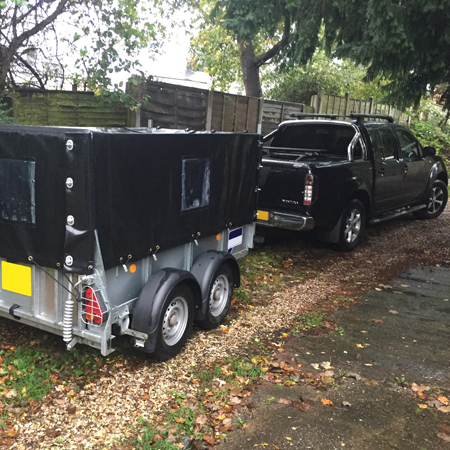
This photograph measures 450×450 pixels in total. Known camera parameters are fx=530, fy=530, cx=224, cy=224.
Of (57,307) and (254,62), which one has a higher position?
(254,62)

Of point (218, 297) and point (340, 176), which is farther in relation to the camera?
point (340, 176)

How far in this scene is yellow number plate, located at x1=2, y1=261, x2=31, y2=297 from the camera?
4.27m

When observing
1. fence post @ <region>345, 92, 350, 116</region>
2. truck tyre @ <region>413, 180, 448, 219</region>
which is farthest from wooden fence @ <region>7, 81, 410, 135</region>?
fence post @ <region>345, 92, 350, 116</region>

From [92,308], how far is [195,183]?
1.64 meters

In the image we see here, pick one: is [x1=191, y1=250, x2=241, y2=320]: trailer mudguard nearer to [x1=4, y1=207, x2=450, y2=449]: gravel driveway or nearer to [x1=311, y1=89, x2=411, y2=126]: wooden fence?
Result: [x1=4, y1=207, x2=450, y2=449]: gravel driveway

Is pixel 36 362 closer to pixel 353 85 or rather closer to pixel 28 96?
pixel 28 96

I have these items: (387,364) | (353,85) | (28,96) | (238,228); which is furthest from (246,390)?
(353,85)

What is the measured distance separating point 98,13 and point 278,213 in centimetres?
420

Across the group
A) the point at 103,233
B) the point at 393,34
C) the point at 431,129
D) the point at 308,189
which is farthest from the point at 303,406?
the point at 431,129

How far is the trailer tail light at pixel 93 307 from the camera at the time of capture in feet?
13.2

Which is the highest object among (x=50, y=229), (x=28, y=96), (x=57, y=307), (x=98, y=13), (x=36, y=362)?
(x=98, y=13)

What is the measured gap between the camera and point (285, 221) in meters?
7.64

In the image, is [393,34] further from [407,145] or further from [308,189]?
[407,145]

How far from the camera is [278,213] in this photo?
7.73 meters
